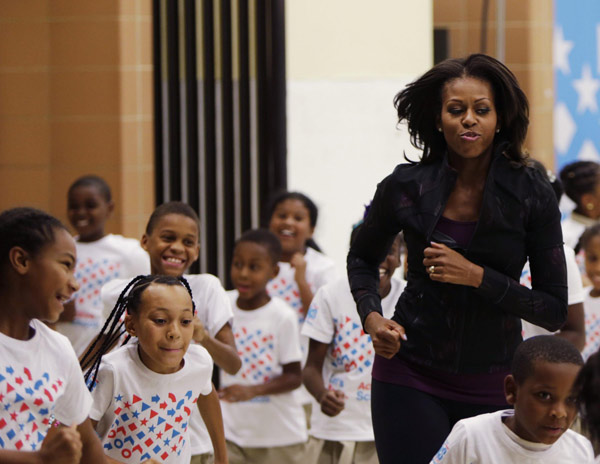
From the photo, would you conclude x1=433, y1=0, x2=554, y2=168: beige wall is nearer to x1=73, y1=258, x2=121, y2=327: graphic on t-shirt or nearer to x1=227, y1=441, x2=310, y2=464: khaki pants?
Result: x1=73, y1=258, x2=121, y2=327: graphic on t-shirt

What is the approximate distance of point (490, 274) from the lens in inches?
147

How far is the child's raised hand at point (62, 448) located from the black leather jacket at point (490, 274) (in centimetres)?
108

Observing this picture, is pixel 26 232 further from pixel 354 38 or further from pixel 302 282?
pixel 354 38

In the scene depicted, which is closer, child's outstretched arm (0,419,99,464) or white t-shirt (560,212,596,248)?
child's outstretched arm (0,419,99,464)

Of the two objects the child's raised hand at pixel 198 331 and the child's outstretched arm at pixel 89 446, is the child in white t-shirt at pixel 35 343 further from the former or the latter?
the child's raised hand at pixel 198 331

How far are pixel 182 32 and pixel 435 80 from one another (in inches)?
184

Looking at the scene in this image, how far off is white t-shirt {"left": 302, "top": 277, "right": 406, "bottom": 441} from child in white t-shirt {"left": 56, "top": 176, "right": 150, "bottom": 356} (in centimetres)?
144

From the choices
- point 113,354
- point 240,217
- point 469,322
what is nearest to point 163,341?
point 113,354

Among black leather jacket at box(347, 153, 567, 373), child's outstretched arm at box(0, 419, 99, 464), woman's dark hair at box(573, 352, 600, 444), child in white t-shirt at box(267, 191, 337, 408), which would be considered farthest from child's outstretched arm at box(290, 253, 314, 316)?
woman's dark hair at box(573, 352, 600, 444)

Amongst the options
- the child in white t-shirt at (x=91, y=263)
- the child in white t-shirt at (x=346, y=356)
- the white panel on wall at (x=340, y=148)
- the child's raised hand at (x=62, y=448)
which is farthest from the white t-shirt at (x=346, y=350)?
the white panel on wall at (x=340, y=148)

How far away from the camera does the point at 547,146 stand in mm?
10141

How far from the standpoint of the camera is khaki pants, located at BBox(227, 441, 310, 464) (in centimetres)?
616

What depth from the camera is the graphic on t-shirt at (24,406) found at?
349 centimetres

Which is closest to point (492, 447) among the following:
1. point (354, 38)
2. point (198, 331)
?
point (198, 331)
